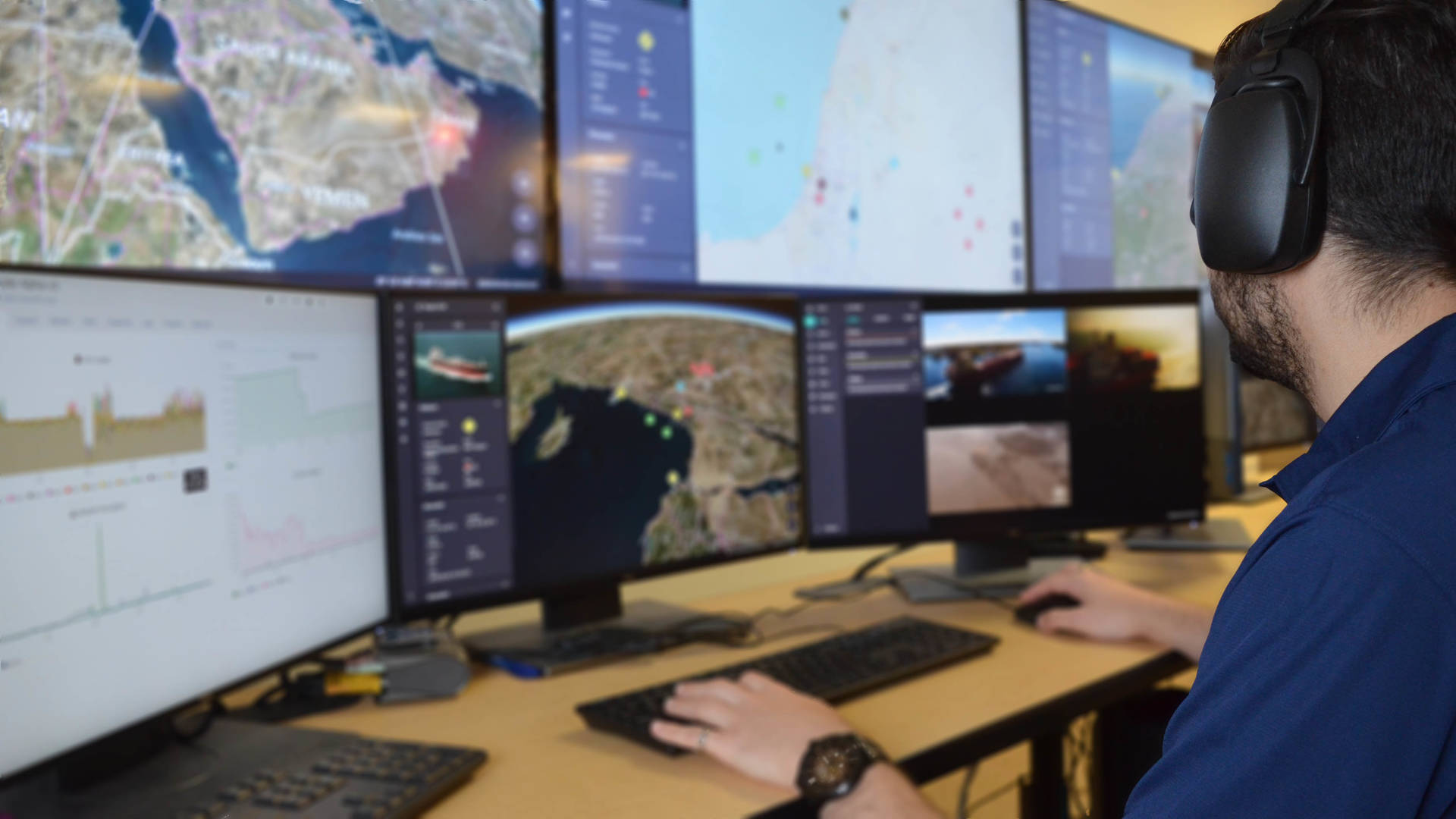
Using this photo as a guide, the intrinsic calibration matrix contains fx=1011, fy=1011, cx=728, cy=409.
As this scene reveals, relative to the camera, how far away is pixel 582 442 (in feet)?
4.35

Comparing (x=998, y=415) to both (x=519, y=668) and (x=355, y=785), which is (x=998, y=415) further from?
(x=355, y=785)

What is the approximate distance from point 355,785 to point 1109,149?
8.07 feet

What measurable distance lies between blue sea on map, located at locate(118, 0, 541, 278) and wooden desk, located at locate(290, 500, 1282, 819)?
1.81 feet

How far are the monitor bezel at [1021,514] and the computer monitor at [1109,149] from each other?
81 centimetres

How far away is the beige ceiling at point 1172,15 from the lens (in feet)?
8.66

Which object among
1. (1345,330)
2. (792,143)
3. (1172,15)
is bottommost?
(1345,330)

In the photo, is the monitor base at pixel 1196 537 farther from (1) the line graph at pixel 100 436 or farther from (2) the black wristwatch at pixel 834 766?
(1) the line graph at pixel 100 436

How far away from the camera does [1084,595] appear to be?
139 cm

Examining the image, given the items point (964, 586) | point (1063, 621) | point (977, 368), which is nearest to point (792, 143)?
point (977, 368)

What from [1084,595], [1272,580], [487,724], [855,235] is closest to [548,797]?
[487,724]

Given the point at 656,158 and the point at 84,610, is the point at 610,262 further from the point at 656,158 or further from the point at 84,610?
the point at 84,610

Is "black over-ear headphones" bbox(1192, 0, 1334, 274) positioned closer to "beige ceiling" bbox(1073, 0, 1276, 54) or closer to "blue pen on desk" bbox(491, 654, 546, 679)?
"blue pen on desk" bbox(491, 654, 546, 679)

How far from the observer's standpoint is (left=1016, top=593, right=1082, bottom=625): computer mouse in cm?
142

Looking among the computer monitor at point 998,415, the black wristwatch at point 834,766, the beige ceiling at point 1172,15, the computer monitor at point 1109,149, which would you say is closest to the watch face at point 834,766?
the black wristwatch at point 834,766
